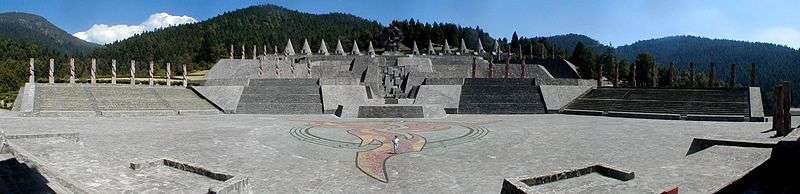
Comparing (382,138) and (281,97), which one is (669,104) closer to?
(382,138)

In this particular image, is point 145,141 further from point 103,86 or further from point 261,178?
point 103,86

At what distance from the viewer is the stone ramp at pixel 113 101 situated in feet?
108

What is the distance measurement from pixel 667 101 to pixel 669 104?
2.24 ft

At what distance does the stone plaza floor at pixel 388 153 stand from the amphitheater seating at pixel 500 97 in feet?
26.5

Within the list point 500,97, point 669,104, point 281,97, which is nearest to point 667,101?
point 669,104

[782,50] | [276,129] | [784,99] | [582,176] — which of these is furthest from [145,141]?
[782,50]

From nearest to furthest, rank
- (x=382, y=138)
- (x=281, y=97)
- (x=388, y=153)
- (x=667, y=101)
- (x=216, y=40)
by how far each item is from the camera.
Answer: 1. (x=388, y=153)
2. (x=382, y=138)
3. (x=667, y=101)
4. (x=281, y=97)
5. (x=216, y=40)

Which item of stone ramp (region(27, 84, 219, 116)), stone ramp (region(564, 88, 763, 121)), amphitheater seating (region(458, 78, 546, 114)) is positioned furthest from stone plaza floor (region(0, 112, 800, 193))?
amphitheater seating (region(458, 78, 546, 114))

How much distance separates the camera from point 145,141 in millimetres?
20266

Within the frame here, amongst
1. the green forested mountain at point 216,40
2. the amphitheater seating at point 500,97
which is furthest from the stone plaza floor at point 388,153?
the green forested mountain at point 216,40

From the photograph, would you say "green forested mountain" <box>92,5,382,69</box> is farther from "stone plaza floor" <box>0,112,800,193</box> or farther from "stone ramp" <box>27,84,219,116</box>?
"stone plaza floor" <box>0,112,800,193</box>

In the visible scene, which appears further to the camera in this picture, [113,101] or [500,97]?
[500,97]

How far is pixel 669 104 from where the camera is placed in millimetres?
34656

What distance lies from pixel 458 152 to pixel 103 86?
31.6 meters
